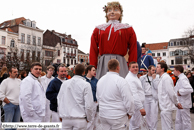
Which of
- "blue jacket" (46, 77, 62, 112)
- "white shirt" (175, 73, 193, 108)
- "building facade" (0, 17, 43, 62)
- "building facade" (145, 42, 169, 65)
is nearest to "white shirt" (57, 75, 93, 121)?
"blue jacket" (46, 77, 62, 112)

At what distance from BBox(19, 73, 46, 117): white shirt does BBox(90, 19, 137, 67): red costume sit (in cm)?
149

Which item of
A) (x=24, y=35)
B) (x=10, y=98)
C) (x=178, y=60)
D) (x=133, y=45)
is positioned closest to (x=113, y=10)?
(x=133, y=45)

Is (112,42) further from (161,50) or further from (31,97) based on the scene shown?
(161,50)

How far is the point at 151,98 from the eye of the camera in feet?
22.7

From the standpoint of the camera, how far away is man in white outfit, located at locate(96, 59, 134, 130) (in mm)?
3477

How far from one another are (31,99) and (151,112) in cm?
403

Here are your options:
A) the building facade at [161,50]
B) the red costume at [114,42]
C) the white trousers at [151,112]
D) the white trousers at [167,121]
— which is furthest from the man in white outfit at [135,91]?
the building facade at [161,50]

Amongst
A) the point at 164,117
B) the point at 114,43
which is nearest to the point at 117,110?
the point at 114,43

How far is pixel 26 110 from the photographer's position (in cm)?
441

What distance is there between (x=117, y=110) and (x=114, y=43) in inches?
62.4

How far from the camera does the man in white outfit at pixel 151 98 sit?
21.5ft

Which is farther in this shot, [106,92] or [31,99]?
[31,99]

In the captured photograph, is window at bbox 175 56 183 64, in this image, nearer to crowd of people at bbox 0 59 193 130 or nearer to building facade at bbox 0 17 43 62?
building facade at bbox 0 17 43 62

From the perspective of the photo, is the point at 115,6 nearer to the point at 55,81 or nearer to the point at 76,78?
the point at 76,78
